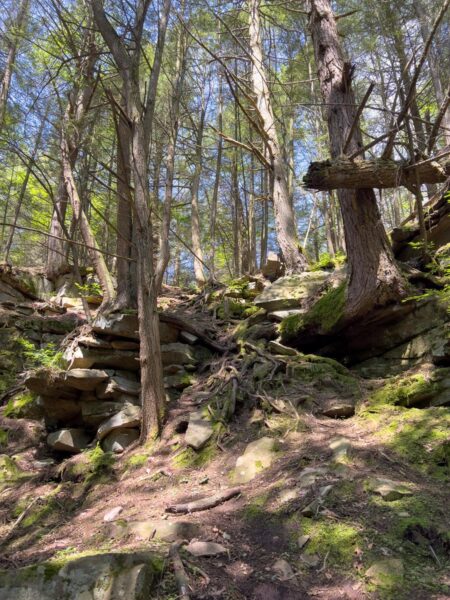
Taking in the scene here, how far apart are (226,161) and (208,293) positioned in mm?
10060

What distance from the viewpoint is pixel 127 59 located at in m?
6.23

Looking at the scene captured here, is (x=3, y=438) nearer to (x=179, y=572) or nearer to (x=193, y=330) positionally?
(x=193, y=330)

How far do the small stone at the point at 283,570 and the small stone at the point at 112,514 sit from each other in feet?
6.27

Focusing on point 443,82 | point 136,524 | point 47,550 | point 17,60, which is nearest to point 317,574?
point 136,524

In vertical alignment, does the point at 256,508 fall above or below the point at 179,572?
below

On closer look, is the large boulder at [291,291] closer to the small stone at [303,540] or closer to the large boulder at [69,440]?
the large boulder at [69,440]

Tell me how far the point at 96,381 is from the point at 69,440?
0.94m

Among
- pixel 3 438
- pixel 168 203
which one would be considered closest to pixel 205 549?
pixel 3 438

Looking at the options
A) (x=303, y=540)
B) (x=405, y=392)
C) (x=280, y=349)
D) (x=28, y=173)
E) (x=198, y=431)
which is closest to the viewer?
(x=303, y=540)

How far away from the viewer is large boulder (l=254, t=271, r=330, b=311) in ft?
23.6

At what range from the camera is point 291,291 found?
24.3 feet

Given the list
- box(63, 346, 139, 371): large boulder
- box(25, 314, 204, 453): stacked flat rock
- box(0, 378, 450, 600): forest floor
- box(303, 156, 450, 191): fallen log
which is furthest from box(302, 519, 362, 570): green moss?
box(63, 346, 139, 371): large boulder

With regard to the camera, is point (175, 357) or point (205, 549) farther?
point (175, 357)

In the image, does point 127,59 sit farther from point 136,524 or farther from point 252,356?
point 136,524
